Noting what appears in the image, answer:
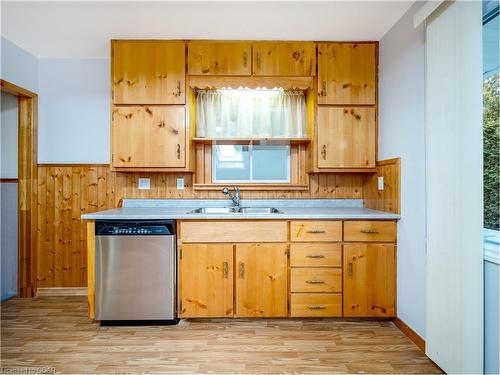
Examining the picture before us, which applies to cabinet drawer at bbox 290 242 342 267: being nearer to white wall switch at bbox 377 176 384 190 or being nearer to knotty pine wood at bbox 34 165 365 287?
white wall switch at bbox 377 176 384 190

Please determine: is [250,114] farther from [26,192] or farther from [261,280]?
[26,192]

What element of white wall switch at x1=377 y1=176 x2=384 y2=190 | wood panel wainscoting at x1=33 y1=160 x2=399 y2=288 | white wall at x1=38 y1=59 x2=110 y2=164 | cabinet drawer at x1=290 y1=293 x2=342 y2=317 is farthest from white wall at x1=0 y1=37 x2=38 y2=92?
white wall switch at x1=377 y1=176 x2=384 y2=190

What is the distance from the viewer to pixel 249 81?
2822 millimetres

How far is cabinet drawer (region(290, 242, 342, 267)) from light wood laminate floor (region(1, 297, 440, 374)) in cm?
48

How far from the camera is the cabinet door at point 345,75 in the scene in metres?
2.82

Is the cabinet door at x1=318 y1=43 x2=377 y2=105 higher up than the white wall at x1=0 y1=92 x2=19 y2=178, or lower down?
higher up

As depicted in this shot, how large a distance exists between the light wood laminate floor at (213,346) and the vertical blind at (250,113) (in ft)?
5.63

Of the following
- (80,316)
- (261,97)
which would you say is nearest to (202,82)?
(261,97)

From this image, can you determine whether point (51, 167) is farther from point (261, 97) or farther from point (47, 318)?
point (261, 97)

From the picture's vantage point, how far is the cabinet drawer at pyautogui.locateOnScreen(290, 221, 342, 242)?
2523mm

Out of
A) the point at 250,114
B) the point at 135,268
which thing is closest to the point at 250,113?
the point at 250,114

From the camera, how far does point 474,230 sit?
1684mm

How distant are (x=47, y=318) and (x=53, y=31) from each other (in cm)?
240

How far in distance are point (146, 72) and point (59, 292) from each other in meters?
2.32
